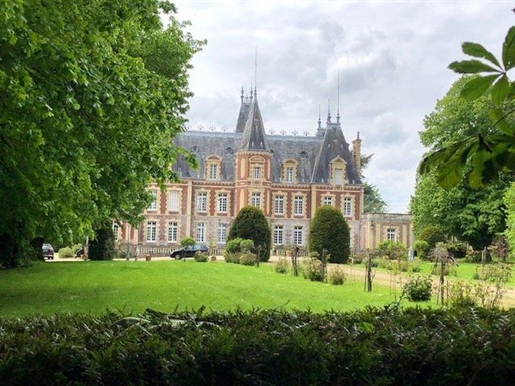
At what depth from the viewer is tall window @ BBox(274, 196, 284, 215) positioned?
50688 millimetres

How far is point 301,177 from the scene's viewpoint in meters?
51.7

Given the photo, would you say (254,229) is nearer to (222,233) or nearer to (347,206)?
(222,233)

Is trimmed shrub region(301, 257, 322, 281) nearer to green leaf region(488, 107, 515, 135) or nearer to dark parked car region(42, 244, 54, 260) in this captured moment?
green leaf region(488, 107, 515, 135)

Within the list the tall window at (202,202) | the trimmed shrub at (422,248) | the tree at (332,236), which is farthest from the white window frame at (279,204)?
the tree at (332,236)

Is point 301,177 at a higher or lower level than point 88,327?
higher

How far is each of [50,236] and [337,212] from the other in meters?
24.1

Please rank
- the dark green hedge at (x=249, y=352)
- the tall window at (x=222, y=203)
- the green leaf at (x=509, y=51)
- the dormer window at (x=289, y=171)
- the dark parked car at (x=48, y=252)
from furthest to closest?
the dormer window at (x=289, y=171), the tall window at (x=222, y=203), the dark parked car at (x=48, y=252), the dark green hedge at (x=249, y=352), the green leaf at (x=509, y=51)

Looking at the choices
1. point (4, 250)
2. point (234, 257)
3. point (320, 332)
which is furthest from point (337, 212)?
point (320, 332)

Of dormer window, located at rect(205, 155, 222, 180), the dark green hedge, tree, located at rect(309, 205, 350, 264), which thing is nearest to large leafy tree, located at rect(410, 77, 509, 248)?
tree, located at rect(309, 205, 350, 264)

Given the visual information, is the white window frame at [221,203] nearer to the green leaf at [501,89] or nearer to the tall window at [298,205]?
the tall window at [298,205]

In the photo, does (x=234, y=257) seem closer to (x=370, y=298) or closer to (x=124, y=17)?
(x=370, y=298)

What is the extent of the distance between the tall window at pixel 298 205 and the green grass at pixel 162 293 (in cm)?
3006

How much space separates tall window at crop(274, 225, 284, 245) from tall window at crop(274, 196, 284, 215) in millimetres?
1209

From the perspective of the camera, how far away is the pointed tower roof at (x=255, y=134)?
1917 inches
